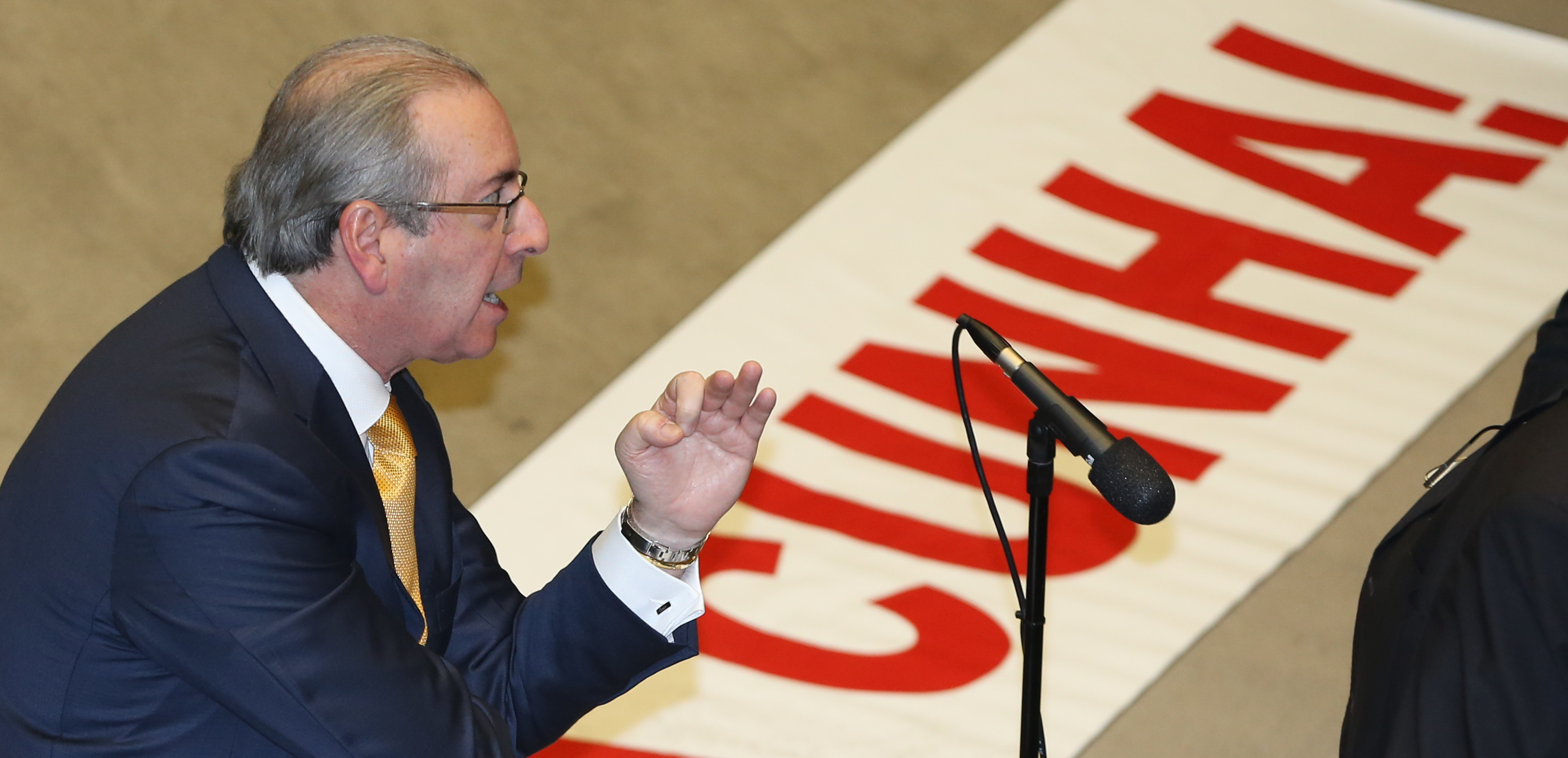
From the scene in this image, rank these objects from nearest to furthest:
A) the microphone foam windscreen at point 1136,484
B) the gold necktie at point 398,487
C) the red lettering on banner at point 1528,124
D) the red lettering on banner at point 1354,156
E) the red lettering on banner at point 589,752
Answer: the microphone foam windscreen at point 1136,484 → the gold necktie at point 398,487 → the red lettering on banner at point 589,752 → the red lettering on banner at point 1354,156 → the red lettering on banner at point 1528,124

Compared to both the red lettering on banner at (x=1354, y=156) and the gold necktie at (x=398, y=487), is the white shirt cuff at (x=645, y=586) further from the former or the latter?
the red lettering on banner at (x=1354, y=156)

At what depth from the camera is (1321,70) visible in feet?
14.9

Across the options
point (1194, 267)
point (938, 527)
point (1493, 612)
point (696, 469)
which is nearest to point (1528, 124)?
point (1194, 267)

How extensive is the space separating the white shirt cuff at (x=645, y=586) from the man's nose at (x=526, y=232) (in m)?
0.33

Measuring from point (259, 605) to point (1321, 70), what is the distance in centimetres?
385

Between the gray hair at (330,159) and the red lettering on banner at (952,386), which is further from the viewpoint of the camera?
the red lettering on banner at (952,386)

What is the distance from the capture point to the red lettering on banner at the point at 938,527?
3.18m

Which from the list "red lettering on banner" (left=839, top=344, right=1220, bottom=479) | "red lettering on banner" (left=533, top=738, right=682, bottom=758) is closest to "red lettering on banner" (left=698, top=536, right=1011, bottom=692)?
"red lettering on banner" (left=533, top=738, right=682, bottom=758)

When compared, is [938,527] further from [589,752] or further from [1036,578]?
[1036,578]

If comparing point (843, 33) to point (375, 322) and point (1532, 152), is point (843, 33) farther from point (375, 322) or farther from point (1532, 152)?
point (375, 322)

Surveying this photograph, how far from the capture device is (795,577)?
10.3ft

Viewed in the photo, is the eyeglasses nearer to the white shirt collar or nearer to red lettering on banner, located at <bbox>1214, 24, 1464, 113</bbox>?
the white shirt collar

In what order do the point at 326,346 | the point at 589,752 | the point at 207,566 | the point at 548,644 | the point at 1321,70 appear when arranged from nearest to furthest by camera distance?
the point at 207,566 < the point at 326,346 < the point at 548,644 < the point at 589,752 < the point at 1321,70

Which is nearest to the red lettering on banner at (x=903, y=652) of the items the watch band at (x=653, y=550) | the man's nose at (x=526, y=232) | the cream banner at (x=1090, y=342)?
the cream banner at (x=1090, y=342)
